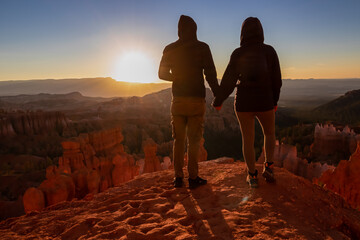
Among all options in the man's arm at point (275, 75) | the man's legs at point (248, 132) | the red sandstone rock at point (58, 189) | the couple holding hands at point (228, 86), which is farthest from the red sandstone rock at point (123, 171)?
the man's arm at point (275, 75)

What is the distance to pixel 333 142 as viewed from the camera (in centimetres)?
2400

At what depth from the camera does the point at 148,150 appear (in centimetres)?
1138

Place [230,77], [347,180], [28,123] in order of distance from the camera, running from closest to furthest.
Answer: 1. [230,77]
2. [347,180]
3. [28,123]

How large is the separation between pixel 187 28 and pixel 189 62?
395 millimetres

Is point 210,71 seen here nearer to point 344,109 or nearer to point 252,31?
point 252,31

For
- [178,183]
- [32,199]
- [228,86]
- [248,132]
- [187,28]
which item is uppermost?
[187,28]

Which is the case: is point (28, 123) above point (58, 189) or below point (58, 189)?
below

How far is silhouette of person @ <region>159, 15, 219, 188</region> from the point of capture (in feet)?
8.50

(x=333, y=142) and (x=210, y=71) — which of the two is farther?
(x=333, y=142)

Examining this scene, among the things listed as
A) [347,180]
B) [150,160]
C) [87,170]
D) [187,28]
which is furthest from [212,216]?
[150,160]

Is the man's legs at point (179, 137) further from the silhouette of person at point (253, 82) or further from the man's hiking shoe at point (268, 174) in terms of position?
the man's hiking shoe at point (268, 174)

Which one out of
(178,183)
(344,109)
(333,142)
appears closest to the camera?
(178,183)

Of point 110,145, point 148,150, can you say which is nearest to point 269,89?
point 148,150

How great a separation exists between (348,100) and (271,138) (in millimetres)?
71061
